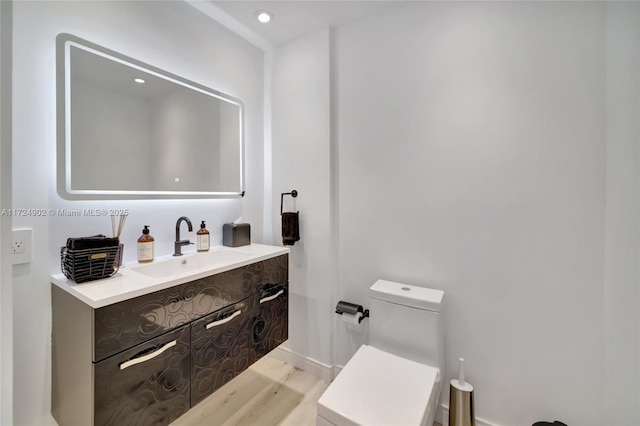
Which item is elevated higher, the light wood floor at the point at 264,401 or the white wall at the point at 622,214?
the white wall at the point at 622,214

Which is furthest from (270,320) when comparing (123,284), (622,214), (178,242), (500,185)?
(622,214)

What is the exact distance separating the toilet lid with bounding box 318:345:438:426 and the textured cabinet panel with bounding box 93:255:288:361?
69 cm

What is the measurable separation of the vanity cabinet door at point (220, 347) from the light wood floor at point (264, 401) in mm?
385

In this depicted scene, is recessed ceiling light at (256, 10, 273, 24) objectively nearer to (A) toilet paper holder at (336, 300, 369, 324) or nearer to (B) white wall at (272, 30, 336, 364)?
(B) white wall at (272, 30, 336, 364)

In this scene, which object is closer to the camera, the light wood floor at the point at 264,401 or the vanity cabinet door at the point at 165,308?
the vanity cabinet door at the point at 165,308

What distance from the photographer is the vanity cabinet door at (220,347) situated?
1304 mm

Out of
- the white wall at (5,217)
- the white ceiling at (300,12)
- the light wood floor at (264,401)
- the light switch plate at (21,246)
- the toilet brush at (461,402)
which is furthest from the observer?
the white ceiling at (300,12)

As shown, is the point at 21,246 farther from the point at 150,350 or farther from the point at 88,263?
the point at 150,350

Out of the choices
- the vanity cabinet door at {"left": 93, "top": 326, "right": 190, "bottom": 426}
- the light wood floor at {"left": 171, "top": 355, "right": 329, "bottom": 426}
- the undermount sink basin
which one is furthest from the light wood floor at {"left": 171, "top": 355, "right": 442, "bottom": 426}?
the undermount sink basin

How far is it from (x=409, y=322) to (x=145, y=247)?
1552mm

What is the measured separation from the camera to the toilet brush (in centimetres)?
143

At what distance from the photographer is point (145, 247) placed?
1.52 m

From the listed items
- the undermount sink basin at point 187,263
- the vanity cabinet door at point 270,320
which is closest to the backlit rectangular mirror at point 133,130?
the undermount sink basin at point 187,263

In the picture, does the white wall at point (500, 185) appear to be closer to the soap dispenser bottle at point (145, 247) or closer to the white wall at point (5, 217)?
the soap dispenser bottle at point (145, 247)
